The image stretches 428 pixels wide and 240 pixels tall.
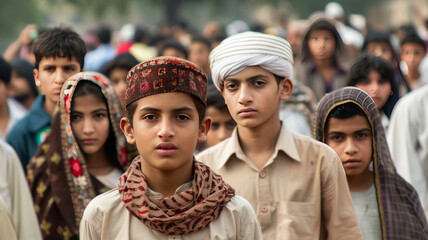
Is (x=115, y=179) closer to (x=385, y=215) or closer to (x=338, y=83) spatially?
(x=385, y=215)

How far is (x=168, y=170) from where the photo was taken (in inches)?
142

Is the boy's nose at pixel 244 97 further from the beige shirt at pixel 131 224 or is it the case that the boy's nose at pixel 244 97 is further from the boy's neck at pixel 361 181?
the beige shirt at pixel 131 224

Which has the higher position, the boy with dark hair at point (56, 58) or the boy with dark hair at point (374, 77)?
the boy with dark hair at point (374, 77)

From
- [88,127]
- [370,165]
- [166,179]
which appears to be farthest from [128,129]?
[370,165]

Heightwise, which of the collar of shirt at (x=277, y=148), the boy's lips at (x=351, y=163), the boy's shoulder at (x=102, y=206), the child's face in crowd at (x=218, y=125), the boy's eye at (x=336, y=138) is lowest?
the boy's shoulder at (x=102, y=206)

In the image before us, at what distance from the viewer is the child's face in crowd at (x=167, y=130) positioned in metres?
A: 3.51

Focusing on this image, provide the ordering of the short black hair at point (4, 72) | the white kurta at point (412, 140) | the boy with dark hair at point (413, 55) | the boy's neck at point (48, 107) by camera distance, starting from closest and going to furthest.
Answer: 1. the boy's neck at point (48, 107)
2. the white kurta at point (412, 140)
3. the short black hair at point (4, 72)
4. the boy with dark hair at point (413, 55)

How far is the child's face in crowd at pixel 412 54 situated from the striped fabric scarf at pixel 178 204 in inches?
262

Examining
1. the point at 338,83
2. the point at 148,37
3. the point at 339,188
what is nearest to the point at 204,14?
the point at 148,37

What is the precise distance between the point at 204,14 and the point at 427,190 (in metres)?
44.6

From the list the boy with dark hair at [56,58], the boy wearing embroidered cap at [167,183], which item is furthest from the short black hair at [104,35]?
the boy wearing embroidered cap at [167,183]

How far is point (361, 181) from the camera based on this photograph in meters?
5.27

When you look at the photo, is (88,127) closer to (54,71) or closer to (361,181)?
(54,71)

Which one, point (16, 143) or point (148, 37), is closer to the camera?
point (16, 143)
